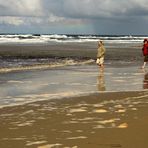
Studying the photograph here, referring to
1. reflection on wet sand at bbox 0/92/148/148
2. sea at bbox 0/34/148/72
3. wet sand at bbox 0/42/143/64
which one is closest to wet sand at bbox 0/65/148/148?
reflection on wet sand at bbox 0/92/148/148

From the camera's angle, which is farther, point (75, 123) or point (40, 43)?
point (40, 43)

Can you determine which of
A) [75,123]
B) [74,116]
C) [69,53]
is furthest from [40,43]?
[75,123]

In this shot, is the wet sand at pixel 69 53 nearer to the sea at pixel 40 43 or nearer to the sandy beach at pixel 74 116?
the sea at pixel 40 43

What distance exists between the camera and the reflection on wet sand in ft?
22.3

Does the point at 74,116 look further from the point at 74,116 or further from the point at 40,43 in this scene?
the point at 40,43

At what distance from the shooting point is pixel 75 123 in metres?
8.16

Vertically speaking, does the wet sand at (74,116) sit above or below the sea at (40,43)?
below

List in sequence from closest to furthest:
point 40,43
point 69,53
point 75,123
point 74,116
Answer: point 75,123
point 74,116
point 69,53
point 40,43

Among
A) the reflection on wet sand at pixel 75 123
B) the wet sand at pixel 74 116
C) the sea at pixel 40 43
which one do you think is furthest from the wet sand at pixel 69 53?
the reflection on wet sand at pixel 75 123

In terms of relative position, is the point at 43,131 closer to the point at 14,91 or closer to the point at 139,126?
the point at 139,126

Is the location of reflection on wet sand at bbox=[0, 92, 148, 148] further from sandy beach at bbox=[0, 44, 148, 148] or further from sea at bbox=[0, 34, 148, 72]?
→ sea at bbox=[0, 34, 148, 72]

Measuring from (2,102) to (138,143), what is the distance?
17.2 ft

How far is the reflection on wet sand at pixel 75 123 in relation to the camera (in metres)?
6.80

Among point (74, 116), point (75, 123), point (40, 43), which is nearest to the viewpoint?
point (75, 123)
